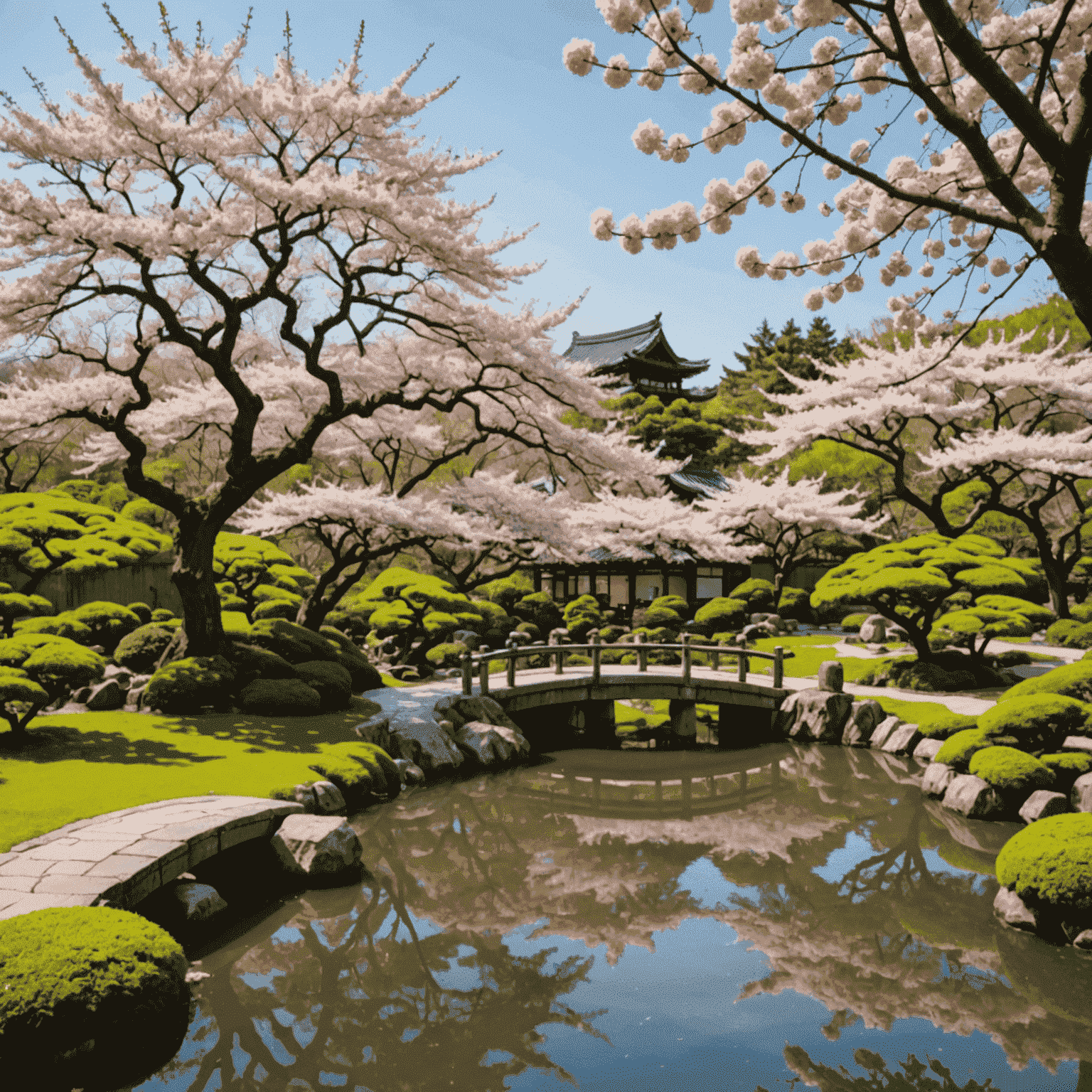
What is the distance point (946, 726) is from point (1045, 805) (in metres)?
3.32

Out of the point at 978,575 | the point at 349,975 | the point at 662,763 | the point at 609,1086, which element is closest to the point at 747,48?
the point at 609,1086

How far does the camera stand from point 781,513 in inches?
955

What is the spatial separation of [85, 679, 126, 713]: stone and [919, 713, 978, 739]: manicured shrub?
12.3 metres

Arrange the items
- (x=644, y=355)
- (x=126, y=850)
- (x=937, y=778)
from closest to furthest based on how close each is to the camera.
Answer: (x=126, y=850) → (x=937, y=778) → (x=644, y=355)

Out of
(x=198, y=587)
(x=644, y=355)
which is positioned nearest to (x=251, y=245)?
(x=198, y=587)

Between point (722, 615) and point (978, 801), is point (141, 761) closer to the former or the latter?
point (978, 801)

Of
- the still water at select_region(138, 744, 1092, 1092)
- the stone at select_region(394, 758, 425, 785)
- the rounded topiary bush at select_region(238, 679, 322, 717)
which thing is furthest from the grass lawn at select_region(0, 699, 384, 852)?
the still water at select_region(138, 744, 1092, 1092)

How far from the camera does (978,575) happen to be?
47.9 ft

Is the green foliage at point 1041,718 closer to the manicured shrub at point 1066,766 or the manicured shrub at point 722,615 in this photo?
the manicured shrub at point 1066,766

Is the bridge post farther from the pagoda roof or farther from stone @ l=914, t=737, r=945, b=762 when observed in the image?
the pagoda roof

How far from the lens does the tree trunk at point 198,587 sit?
39.8ft

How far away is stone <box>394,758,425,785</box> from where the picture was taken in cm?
1130

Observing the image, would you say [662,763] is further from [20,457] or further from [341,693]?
[20,457]

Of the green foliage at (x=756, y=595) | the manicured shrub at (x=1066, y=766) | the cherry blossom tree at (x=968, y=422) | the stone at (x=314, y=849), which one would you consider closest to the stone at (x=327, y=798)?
the stone at (x=314, y=849)
